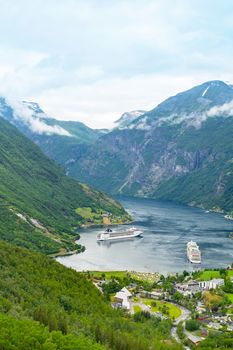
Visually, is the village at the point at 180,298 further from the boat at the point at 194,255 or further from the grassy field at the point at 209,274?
the boat at the point at 194,255

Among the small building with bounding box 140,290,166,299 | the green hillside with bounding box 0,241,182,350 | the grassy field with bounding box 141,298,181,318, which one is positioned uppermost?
the green hillside with bounding box 0,241,182,350

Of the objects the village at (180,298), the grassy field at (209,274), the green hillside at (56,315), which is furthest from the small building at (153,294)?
the green hillside at (56,315)

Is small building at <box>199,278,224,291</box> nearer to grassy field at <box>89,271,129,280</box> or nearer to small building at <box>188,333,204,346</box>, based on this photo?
grassy field at <box>89,271,129,280</box>

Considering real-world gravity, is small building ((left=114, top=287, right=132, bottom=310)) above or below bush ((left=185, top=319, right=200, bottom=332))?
above

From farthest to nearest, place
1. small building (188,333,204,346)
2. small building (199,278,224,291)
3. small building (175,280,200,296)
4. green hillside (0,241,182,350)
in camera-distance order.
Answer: small building (199,278,224,291) < small building (175,280,200,296) < small building (188,333,204,346) < green hillside (0,241,182,350)

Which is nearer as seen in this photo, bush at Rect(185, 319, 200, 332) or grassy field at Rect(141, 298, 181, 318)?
bush at Rect(185, 319, 200, 332)

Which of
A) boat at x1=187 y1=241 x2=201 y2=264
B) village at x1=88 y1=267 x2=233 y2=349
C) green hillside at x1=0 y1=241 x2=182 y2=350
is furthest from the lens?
boat at x1=187 y1=241 x2=201 y2=264

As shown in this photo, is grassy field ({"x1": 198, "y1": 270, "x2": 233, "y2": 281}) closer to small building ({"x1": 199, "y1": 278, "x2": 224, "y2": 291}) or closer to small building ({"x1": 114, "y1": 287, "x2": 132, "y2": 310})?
small building ({"x1": 199, "y1": 278, "x2": 224, "y2": 291})

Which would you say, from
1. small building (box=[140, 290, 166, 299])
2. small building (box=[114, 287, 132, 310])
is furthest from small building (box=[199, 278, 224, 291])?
small building (box=[114, 287, 132, 310])
